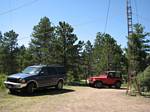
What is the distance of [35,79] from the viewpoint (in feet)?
67.7

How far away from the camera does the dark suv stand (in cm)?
1988

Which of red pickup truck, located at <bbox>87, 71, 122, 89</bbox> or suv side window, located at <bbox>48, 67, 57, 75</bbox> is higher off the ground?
suv side window, located at <bbox>48, 67, 57, 75</bbox>

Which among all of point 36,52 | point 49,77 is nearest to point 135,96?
point 49,77

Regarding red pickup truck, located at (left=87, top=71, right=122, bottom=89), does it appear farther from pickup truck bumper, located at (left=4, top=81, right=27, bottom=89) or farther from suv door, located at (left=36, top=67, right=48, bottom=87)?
pickup truck bumper, located at (left=4, top=81, right=27, bottom=89)

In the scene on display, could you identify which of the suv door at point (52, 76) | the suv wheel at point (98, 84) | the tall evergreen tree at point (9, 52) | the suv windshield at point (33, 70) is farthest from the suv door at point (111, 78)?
the tall evergreen tree at point (9, 52)

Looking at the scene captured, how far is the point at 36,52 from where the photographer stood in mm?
53812

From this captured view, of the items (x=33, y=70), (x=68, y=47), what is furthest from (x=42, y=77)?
(x=68, y=47)

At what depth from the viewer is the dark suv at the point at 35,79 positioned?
19875mm

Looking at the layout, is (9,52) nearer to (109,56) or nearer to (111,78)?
(109,56)

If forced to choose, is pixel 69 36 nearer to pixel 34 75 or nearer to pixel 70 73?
pixel 70 73

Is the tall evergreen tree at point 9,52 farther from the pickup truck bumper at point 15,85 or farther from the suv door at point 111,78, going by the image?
the pickup truck bumper at point 15,85

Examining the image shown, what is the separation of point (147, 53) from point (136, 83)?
3183 cm

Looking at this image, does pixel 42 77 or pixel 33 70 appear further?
pixel 33 70

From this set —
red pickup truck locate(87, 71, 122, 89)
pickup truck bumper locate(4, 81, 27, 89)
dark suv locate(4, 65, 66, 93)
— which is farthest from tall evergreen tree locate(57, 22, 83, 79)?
pickup truck bumper locate(4, 81, 27, 89)
